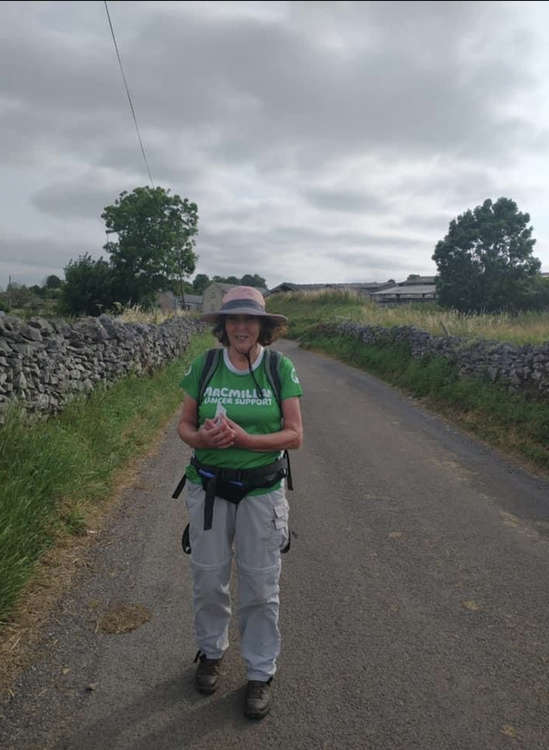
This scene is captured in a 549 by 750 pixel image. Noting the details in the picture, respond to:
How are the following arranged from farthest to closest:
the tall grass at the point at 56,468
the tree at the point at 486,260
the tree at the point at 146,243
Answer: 1. the tree at the point at 146,243
2. the tree at the point at 486,260
3. the tall grass at the point at 56,468

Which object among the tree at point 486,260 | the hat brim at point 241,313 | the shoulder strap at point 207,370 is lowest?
the shoulder strap at point 207,370

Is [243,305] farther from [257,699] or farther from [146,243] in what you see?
[146,243]

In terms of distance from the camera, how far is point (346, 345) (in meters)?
21.3

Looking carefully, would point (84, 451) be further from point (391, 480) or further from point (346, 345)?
point (346, 345)

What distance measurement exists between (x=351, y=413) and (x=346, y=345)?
11.0 meters

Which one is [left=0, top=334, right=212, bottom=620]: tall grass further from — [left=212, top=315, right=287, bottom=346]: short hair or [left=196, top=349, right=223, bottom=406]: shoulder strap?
[left=212, top=315, right=287, bottom=346]: short hair

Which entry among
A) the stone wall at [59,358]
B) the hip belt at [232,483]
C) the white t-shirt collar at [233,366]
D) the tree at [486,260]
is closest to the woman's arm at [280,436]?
the hip belt at [232,483]

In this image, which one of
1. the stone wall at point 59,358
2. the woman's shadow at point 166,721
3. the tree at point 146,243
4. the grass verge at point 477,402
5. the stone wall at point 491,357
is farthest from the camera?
the tree at point 146,243

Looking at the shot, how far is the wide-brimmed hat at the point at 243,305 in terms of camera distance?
2.83 meters

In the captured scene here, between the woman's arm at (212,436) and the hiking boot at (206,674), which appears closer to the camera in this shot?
the woman's arm at (212,436)

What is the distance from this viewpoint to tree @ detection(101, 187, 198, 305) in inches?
1951

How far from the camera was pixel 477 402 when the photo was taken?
32.0 feet

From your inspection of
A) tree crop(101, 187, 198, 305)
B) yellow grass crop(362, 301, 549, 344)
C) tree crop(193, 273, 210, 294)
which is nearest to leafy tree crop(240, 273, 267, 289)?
tree crop(193, 273, 210, 294)

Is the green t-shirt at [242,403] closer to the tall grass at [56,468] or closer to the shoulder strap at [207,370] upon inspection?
the shoulder strap at [207,370]
